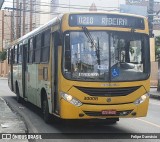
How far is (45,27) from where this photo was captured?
12664mm

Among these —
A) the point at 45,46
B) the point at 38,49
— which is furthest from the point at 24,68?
the point at 45,46

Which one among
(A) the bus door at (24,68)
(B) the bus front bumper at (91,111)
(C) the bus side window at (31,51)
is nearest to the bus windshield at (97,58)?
(B) the bus front bumper at (91,111)

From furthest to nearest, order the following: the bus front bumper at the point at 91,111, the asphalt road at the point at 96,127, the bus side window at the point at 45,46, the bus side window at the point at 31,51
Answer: the bus side window at the point at 31,51
the bus side window at the point at 45,46
the asphalt road at the point at 96,127
the bus front bumper at the point at 91,111

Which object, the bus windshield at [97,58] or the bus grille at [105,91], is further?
the bus windshield at [97,58]

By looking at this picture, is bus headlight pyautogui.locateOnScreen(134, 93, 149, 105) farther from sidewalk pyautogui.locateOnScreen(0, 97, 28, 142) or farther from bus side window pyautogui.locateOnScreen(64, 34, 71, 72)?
sidewalk pyautogui.locateOnScreen(0, 97, 28, 142)

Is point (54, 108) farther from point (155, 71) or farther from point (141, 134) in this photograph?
point (155, 71)

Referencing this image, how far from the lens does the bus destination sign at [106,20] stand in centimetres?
1050

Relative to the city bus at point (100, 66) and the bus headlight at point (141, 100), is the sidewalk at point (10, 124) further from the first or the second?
the bus headlight at point (141, 100)

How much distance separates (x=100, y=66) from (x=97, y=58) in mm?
211

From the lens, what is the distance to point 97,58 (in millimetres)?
10297

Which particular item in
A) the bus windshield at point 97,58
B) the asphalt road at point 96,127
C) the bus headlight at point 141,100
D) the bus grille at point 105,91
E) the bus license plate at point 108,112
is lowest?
the asphalt road at point 96,127

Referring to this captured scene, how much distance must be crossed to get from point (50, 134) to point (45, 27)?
3565mm

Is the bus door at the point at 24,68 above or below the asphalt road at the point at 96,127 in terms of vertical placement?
above

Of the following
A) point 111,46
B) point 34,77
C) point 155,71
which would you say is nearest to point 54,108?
point 111,46
